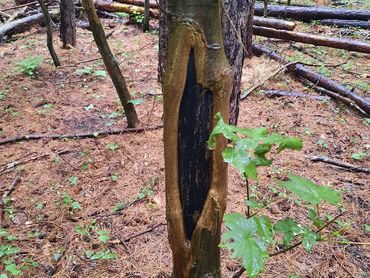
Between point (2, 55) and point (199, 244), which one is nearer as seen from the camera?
point (199, 244)

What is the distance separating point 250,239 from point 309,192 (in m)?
0.32

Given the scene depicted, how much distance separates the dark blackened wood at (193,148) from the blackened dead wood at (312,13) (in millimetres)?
7673

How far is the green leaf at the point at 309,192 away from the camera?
138 centimetres

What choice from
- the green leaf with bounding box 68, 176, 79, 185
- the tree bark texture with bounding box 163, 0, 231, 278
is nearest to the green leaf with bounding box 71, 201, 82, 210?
the green leaf with bounding box 68, 176, 79, 185

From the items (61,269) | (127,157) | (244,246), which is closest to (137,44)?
(127,157)

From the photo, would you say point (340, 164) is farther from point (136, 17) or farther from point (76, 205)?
point (136, 17)

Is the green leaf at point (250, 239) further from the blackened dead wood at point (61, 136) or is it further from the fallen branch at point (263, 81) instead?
the fallen branch at point (263, 81)

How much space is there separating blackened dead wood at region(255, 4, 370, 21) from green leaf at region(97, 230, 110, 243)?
23.7 feet

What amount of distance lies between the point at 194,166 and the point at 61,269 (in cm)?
145

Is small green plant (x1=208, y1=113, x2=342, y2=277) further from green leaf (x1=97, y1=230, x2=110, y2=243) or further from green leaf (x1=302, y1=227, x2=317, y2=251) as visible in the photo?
green leaf (x1=97, y1=230, x2=110, y2=243)

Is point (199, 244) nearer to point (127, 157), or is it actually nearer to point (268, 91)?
point (127, 157)

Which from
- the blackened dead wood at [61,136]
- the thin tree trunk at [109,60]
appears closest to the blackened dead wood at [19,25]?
the blackened dead wood at [61,136]

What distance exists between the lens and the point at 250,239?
1.31 meters

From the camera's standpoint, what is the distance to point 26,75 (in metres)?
5.54
